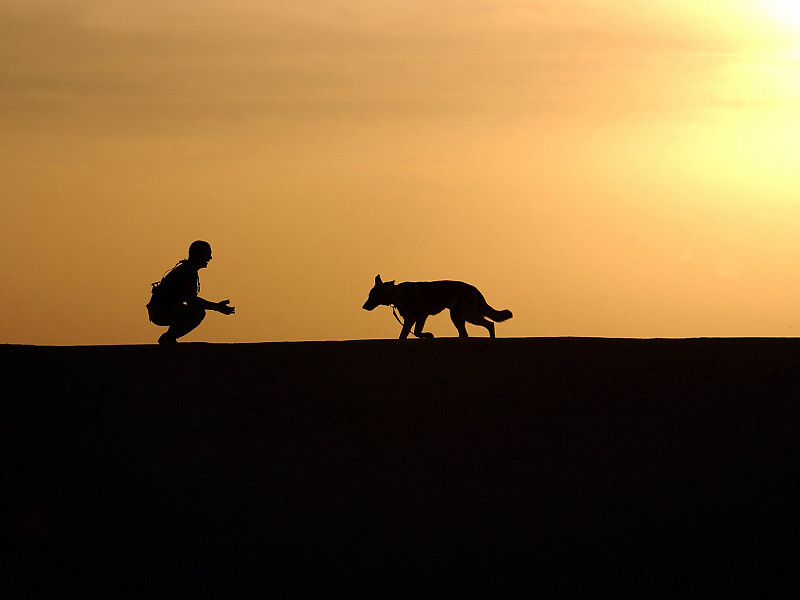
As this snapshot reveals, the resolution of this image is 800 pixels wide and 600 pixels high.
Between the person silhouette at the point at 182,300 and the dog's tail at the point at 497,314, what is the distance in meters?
6.58

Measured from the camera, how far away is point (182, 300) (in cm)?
1257

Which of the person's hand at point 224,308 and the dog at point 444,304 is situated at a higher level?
the dog at point 444,304

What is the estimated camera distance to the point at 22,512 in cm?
828

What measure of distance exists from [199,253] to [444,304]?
623 centimetres

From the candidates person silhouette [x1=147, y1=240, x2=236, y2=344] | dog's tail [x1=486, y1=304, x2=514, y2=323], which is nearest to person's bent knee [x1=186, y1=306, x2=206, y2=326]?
person silhouette [x1=147, y1=240, x2=236, y2=344]

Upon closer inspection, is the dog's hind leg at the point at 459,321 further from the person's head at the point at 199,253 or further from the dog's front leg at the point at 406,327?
the person's head at the point at 199,253

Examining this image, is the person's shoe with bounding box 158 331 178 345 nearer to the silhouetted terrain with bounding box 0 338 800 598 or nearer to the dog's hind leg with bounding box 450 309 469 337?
the silhouetted terrain with bounding box 0 338 800 598

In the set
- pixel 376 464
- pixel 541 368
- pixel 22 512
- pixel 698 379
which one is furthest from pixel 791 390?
pixel 22 512

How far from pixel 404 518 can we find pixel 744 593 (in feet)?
7.57

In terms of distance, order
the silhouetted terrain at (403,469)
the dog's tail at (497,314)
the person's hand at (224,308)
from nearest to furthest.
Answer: the silhouetted terrain at (403,469) < the person's hand at (224,308) < the dog's tail at (497,314)

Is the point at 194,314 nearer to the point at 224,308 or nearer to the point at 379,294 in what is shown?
the point at 224,308

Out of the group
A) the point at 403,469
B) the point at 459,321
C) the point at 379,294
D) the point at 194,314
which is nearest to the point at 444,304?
the point at 459,321

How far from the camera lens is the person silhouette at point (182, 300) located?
40.8 feet

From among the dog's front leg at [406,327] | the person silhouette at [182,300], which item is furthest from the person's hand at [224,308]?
the dog's front leg at [406,327]
